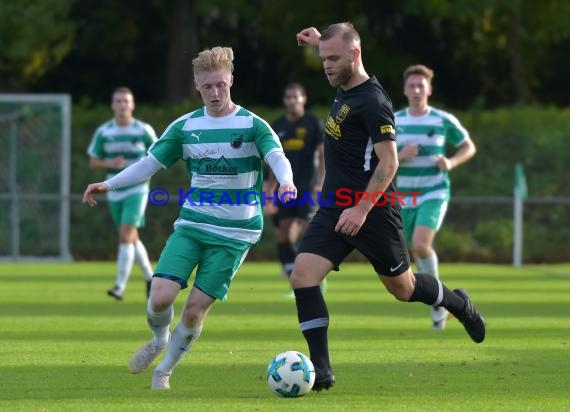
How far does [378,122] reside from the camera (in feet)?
26.8

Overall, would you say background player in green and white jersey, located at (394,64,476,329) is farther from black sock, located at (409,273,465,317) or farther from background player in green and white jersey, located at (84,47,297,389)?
background player in green and white jersey, located at (84,47,297,389)

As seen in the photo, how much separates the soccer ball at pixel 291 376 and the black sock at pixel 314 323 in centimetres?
18

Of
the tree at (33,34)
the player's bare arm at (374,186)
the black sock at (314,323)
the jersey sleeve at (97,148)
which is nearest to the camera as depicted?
the player's bare arm at (374,186)

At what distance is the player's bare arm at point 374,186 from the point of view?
809cm

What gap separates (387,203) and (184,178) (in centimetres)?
1681

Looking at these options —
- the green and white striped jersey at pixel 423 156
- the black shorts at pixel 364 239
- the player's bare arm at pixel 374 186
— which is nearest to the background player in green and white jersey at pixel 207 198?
the black shorts at pixel 364 239

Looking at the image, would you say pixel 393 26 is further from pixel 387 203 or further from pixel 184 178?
pixel 387 203

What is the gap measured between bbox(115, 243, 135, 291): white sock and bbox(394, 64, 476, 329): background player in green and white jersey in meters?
3.64

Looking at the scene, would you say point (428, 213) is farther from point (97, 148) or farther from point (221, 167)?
point (97, 148)

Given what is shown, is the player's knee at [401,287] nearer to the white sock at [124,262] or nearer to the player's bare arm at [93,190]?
the player's bare arm at [93,190]

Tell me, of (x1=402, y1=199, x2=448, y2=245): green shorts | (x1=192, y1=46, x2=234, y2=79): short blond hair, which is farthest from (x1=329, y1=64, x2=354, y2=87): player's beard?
(x1=402, y1=199, x2=448, y2=245): green shorts

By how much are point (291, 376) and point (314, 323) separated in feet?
1.40

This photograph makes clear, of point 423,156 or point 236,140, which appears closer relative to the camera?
point 236,140

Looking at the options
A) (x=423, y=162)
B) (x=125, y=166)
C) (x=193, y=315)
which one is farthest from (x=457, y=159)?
(x=193, y=315)
